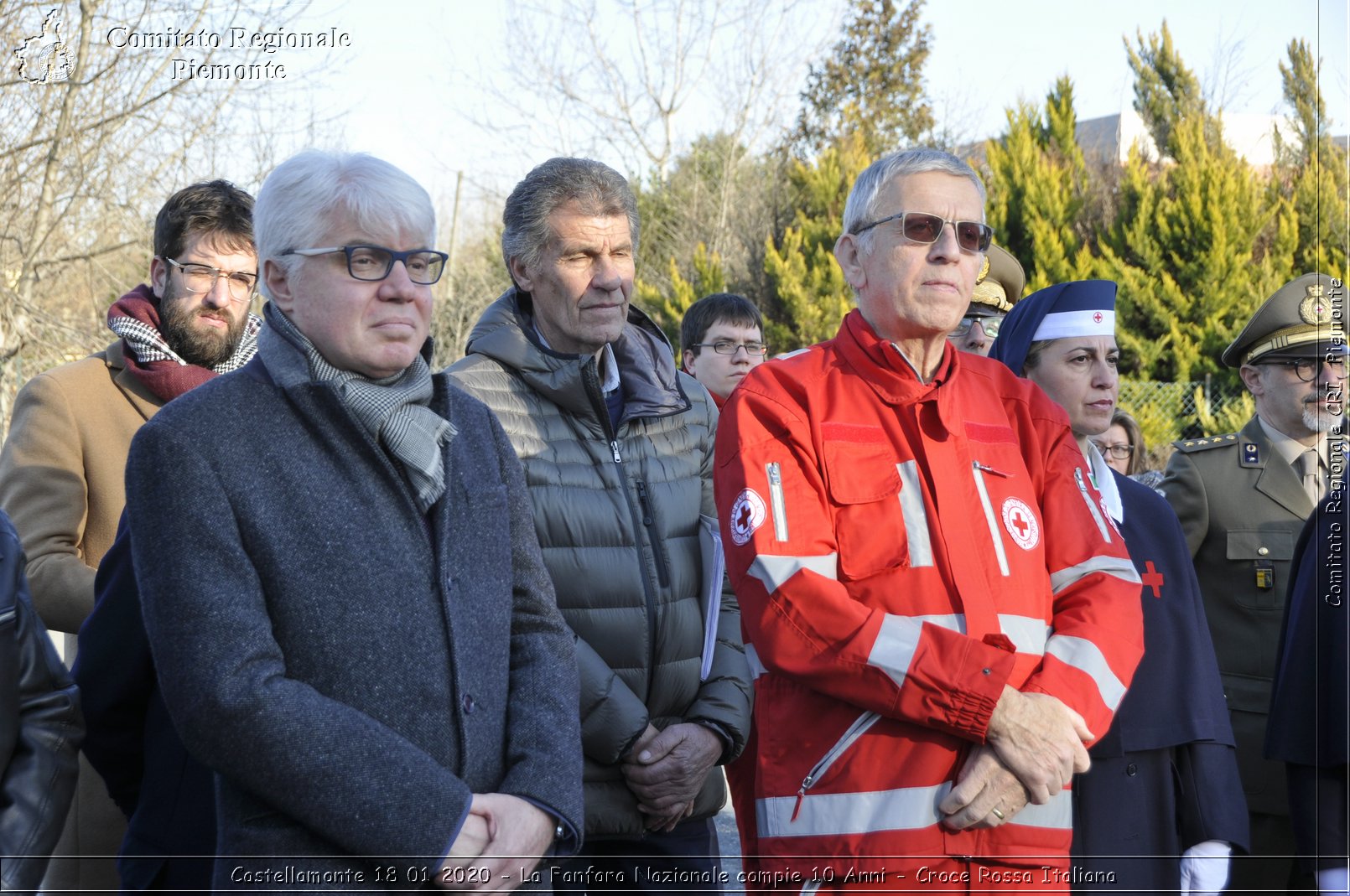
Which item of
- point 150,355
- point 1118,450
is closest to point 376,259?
point 150,355

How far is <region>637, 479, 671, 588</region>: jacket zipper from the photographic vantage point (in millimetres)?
3102

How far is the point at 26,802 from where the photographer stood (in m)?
2.16

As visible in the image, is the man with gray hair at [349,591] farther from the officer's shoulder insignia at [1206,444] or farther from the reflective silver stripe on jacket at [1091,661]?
the officer's shoulder insignia at [1206,444]

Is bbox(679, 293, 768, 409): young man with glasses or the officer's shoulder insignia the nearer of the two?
the officer's shoulder insignia

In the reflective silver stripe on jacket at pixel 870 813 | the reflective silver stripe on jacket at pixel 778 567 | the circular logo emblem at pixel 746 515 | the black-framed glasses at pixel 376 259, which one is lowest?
the reflective silver stripe on jacket at pixel 870 813

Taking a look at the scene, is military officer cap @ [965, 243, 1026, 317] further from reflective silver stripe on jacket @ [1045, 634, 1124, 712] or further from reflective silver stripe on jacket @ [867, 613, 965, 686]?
reflective silver stripe on jacket @ [867, 613, 965, 686]

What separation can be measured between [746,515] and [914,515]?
1.22ft

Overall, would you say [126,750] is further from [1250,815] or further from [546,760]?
[1250,815]

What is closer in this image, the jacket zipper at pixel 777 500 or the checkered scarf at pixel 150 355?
the jacket zipper at pixel 777 500

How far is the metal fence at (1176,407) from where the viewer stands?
46.7 ft

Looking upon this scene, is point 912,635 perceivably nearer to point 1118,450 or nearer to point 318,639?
point 318,639

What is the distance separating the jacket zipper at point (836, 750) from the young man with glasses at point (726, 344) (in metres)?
3.23

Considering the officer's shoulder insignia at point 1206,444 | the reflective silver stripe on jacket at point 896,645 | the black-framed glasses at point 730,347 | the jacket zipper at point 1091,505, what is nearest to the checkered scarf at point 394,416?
the reflective silver stripe on jacket at point 896,645

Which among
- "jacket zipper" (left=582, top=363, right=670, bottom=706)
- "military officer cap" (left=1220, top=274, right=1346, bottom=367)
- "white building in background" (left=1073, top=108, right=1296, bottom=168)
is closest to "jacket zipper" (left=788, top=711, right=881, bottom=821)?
"jacket zipper" (left=582, top=363, right=670, bottom=706)
